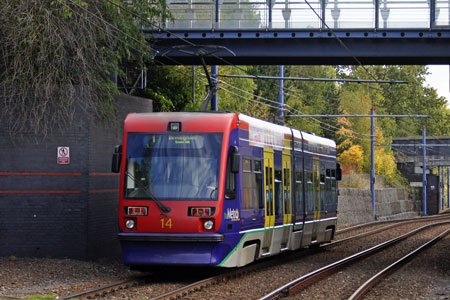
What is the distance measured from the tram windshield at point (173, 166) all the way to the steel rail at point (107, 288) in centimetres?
152

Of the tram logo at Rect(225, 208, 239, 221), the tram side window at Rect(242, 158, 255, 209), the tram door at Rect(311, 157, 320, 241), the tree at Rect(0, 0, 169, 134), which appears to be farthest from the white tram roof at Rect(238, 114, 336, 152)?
the tree at Rect(0, 0, 169, 134)

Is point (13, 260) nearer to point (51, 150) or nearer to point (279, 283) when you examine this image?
point (51, 150)

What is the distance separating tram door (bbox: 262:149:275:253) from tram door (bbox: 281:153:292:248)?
1.07 metres

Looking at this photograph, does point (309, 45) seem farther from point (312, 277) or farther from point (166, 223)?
point (166, 223)

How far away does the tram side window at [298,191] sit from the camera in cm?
2133

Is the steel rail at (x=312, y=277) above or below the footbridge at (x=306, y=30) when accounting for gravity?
below

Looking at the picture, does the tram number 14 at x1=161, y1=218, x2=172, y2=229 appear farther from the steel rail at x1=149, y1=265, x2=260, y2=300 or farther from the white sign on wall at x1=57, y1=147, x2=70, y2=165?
the white sign on wall at x1=57, y1=147, x2=70, y2=165

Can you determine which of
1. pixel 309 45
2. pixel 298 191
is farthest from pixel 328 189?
pixel 309 45

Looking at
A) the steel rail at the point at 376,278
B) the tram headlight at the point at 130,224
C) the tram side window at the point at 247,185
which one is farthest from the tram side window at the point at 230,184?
the steel rail at the point at 376,278

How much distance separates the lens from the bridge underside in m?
23.6

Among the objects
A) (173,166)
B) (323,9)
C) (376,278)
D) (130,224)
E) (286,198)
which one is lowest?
(376,278)

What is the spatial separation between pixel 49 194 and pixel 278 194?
500 centimetres

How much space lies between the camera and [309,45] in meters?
24.0

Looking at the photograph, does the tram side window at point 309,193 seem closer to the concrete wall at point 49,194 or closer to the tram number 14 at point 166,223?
the concrete wall at point 49,194
